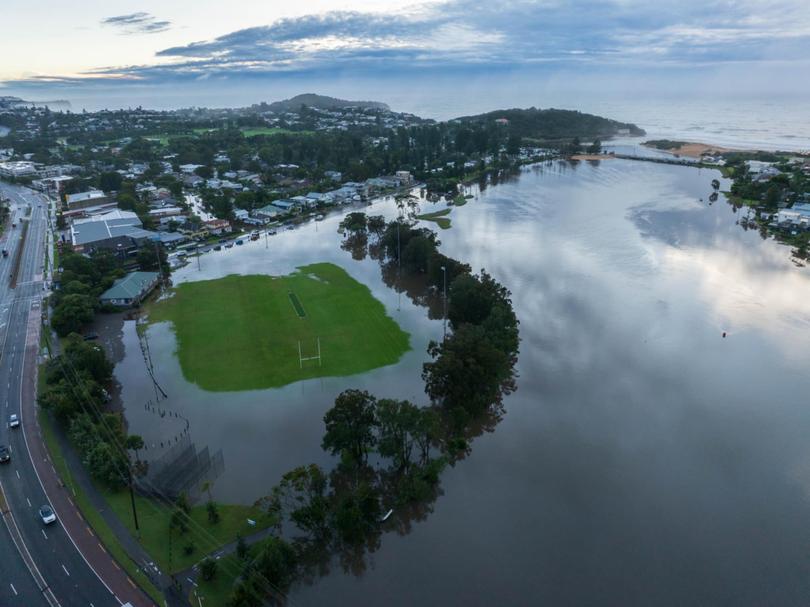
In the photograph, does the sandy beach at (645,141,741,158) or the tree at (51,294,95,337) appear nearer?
the tree at (51,294,95,337)

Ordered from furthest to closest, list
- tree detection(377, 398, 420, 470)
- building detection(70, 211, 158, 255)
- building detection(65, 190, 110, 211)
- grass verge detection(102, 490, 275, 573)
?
building detection(65, 190, 110, 211), building detection(70, 211, 158, 255), tree detection(377, 398, 420, 470), grass verge detection(102, 490, 275, 573)

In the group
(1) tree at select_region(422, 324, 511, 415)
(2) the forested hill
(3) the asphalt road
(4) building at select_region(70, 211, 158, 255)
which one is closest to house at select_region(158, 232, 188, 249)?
(4) building at select_region(70, 211, 158, 255)

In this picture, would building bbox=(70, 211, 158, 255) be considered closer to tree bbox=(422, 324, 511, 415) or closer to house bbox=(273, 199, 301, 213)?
house bbox=(273, 199, 301, 213)

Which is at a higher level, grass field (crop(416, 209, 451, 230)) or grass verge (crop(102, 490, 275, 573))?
grass verge (crop(102, 490, 275, 573))

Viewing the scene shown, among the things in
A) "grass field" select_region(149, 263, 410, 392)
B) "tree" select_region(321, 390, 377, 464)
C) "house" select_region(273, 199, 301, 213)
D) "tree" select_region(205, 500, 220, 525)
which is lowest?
"house" select_region(273, 199, 301, 213)

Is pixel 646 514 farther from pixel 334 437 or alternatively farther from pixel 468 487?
pixel 334 437

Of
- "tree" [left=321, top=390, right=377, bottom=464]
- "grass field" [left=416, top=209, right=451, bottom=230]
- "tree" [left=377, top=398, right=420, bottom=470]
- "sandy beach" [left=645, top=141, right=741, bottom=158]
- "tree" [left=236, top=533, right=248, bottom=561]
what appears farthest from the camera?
"sandy beach" [left=645, top=141, right=741, bottom=158]

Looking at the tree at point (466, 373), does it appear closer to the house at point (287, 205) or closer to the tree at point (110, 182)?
the house at point (287, 205)
